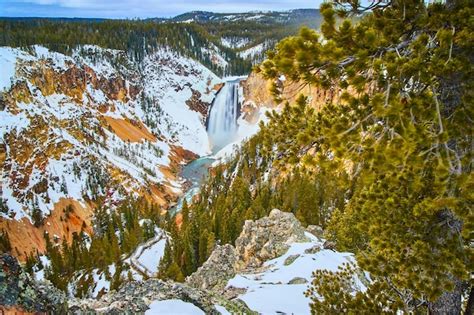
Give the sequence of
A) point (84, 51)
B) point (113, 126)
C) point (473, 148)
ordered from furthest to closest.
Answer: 1. point (84, 51)
2. point (113, 126)
3. point (473, 148)

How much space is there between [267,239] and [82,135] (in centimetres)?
10071

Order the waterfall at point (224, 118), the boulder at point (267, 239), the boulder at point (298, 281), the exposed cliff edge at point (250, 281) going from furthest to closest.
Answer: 1. the waterfall at point (224, 118)
2. the boulder at point (267, 239)
3. the boulder at point (298, 281)
4. the exposed cliff edge at point (250, 281)

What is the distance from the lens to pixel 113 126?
132 meters

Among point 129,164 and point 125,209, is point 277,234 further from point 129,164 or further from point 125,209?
point 129,164

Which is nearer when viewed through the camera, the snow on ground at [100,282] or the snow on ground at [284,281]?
the snow on ground at [284,281]

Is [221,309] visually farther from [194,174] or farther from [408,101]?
[194,174]

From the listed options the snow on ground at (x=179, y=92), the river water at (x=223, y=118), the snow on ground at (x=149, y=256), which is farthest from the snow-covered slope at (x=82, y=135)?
the snow on ground at (x=149, y=256)

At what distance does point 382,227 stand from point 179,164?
132333 millimetres

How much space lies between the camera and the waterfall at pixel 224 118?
15785 cm

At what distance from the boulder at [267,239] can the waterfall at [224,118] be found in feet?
409

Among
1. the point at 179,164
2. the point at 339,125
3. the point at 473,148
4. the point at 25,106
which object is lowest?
the point at 179,164

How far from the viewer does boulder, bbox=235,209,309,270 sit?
80.2ft

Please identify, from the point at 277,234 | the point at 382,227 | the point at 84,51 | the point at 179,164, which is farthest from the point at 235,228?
the point at 84,51

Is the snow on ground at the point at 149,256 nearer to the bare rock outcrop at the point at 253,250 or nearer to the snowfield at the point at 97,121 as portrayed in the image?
the bare rock outcrop at the point at 253,250
